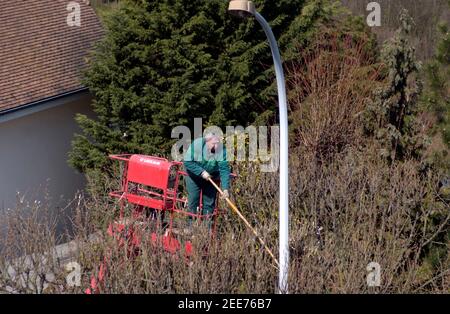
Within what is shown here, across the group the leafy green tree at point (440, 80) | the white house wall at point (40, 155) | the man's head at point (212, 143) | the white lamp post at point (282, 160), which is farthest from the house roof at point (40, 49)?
the white lamp post at point (282, 160)

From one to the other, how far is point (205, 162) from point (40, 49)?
27.9ft

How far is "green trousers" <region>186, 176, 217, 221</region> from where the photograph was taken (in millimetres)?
9414

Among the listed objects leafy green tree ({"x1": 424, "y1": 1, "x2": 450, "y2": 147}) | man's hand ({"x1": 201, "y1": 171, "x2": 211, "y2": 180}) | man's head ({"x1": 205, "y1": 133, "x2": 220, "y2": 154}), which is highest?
leafy green tree ({"x1": 424, "y1": 1, "x2": 450, "y2": 147})

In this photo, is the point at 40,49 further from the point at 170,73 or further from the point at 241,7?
the point at 241,7

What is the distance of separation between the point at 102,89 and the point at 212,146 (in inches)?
241

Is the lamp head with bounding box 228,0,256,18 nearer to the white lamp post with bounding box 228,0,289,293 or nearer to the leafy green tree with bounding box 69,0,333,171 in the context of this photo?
the white lamp post with bounding box 228,0,289,293

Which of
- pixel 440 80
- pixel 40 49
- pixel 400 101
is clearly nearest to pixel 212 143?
pixel 400 101

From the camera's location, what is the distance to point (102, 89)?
14672 mm

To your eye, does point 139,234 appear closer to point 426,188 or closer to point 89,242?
point 89,242

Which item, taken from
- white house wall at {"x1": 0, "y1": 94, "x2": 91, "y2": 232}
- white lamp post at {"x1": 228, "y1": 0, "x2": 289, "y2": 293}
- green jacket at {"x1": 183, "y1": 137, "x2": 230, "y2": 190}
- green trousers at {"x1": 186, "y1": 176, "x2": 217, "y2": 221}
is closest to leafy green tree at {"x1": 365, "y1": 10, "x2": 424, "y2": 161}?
green jacket at {"x1": 183, "y1": 137, "x2": 230, "y2": 190}

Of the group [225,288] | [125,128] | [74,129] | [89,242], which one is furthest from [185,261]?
[74,129]

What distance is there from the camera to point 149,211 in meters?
9.77

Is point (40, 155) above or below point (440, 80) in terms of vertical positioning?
below

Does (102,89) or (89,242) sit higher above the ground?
(102,89)
